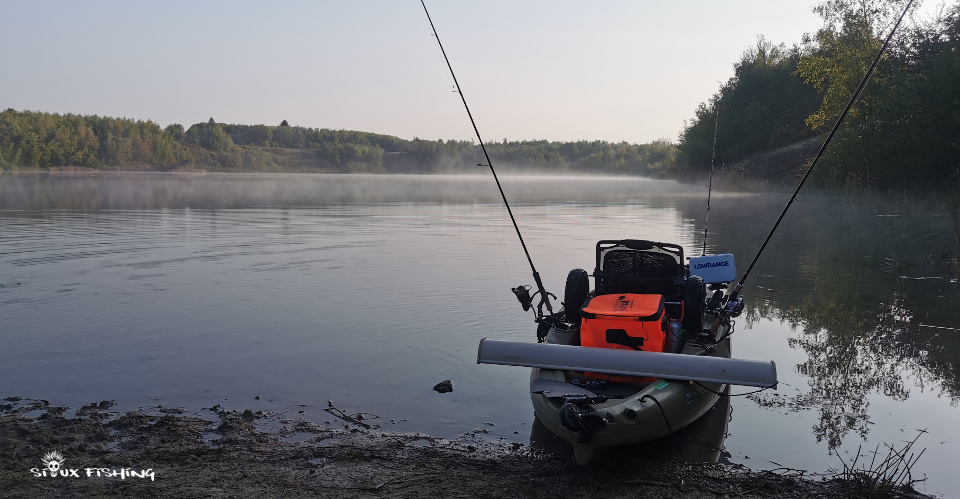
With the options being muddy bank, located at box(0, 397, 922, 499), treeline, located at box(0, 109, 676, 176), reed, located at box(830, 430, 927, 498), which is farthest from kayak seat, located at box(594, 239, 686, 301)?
treeline, located at box(0, 109, 676, 176)

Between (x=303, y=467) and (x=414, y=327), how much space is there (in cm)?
515

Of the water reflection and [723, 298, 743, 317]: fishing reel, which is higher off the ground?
[723, 298, 743, 317]: fishing reel

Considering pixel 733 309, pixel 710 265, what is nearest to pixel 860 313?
pixel 710 265

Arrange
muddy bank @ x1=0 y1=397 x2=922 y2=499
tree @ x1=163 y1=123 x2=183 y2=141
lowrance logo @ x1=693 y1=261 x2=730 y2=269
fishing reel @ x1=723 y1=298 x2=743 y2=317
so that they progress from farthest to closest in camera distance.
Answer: tree @ x1=163 y1=123 x2=183 y2=141
lowrance logo @ x1=693 y1=261 x2=730 y2=269
fishing reel @ x1=723 y1=298 x2=743 y2=317
muddy bank @ x1=0 y1=397 x2=922 y2=499

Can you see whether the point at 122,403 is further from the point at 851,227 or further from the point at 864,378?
the point at 851,227

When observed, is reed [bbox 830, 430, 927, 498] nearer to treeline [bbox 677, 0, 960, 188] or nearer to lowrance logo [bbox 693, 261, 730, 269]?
lowrance logo [bbox 693, 261, 730, 269]

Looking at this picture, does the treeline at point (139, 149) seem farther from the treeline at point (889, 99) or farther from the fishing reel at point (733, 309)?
the fishing reel at point (733, 309)

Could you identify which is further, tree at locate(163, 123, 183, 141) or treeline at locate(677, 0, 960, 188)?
tree at locate(163, 123, 183, 141)

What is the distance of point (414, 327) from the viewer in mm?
10797

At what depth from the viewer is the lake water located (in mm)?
7320

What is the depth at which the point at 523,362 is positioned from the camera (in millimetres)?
6340

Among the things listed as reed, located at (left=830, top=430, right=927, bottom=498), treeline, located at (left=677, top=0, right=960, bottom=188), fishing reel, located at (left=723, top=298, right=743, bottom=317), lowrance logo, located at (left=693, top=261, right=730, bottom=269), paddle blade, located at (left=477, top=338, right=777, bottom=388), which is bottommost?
reed, located at (left=830, top=430, right=927, bottom=498)

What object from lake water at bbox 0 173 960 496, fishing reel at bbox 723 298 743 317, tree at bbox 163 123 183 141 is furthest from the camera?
tree at bbox 163 123 183 141

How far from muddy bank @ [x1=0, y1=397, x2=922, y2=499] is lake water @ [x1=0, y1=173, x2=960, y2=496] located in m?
0.52
